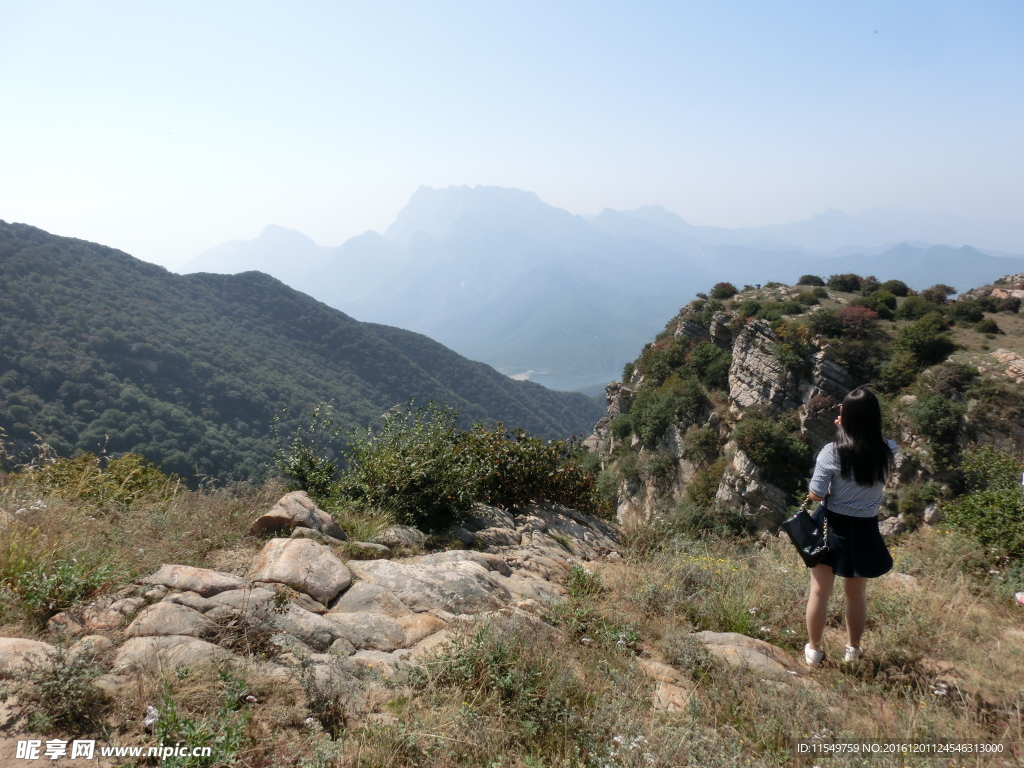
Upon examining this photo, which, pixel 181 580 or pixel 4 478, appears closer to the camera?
pixel 181 580

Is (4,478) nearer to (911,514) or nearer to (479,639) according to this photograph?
(479,639)

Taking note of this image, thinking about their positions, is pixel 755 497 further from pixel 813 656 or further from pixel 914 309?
pixel 813 656

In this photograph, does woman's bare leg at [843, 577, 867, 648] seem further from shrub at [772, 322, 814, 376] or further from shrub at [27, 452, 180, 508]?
shrub at [772, 322, 814, 376]

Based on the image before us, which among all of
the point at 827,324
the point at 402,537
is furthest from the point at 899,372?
the point at 402,537

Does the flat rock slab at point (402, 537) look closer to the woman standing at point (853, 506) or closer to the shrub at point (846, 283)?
the woman standing at point (853, 506)

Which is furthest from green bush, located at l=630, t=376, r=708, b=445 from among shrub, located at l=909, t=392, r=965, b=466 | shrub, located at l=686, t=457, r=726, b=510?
shrub, located at l=909, t=392, r=965, b=466

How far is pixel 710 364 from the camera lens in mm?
29250

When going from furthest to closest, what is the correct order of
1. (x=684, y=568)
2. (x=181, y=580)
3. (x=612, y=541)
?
(x=612, y=541) → (x=684, y=568) → (x=181, y=580)

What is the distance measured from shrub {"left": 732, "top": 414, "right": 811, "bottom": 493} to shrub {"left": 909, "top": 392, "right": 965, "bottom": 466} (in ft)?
15.6

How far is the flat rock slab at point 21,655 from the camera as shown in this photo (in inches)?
85.1

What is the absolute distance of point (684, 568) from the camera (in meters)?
4.49

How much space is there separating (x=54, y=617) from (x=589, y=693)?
3.05m

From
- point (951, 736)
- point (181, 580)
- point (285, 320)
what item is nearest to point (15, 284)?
point (285, 320)

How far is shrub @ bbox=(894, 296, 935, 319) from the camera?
24688 mm
